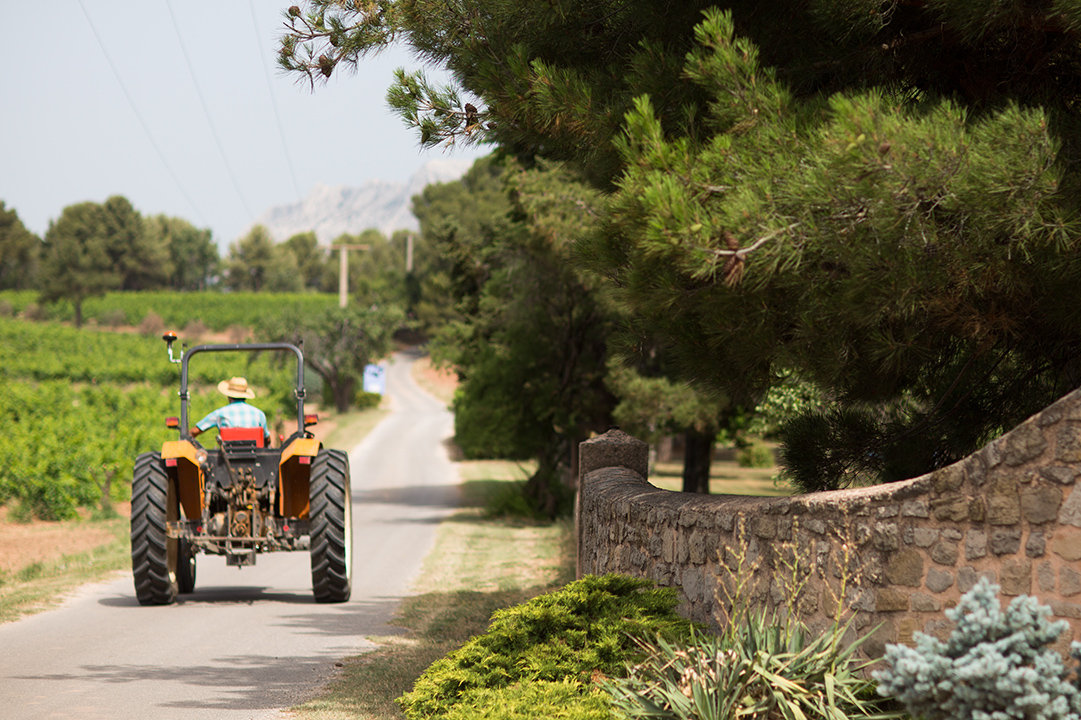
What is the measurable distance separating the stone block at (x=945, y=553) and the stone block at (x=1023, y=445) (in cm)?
49

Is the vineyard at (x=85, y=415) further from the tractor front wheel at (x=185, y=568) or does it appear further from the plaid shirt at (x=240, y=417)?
the plaid shirt at (x=240, y=417)

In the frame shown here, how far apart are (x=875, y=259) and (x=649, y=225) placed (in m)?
1.19

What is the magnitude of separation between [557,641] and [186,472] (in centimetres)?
630

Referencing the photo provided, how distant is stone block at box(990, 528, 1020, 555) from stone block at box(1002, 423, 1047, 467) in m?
0.32

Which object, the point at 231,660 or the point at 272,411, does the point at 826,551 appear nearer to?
the point at 231,660

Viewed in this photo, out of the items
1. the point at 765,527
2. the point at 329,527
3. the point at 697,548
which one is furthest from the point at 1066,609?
the point at 329,527

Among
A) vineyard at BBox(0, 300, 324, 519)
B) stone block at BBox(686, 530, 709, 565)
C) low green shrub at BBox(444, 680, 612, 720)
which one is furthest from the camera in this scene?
vineyard at BBox(0, 300, 324, 519)

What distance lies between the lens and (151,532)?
35.6ft

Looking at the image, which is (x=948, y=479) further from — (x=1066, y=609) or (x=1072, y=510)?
(x=1066, y=609)

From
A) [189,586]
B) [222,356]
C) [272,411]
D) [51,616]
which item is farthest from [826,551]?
[222,356]

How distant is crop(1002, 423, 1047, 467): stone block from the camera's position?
5160 mm

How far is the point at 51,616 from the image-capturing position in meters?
10.5

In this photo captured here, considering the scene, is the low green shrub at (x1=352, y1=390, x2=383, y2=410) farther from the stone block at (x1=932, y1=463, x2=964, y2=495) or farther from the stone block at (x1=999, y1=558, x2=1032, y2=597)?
the stone block at (x1=999, y1=558, x2=1032, y2=597)

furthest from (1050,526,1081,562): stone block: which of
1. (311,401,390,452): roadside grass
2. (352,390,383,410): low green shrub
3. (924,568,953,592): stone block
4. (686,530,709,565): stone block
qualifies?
(352,390,383,410): low green shrub
